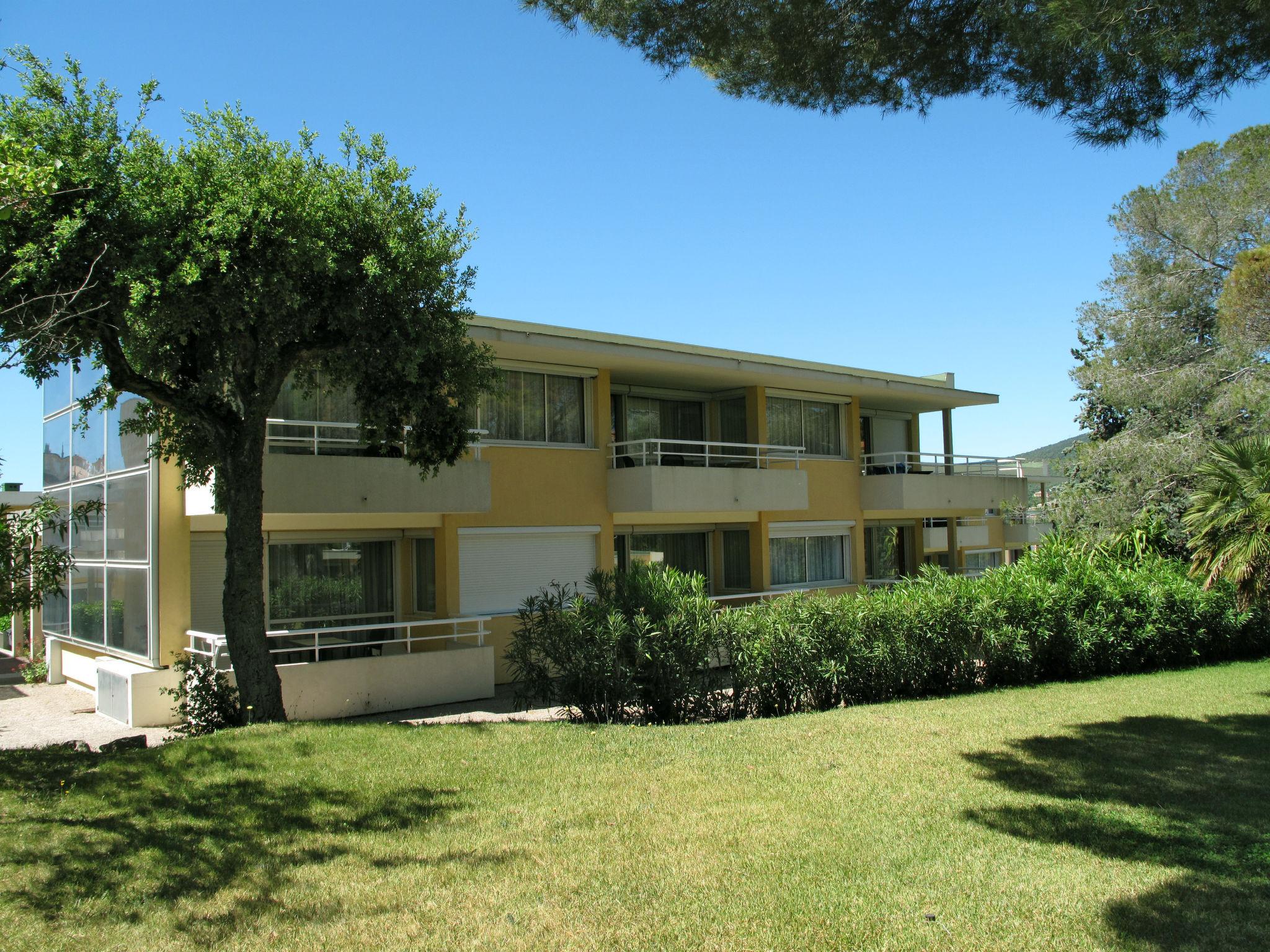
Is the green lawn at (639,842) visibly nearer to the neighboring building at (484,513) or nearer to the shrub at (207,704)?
the shrub at (207,704)

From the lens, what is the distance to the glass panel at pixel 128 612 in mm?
14758

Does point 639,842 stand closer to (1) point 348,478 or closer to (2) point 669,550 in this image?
(1) point 348,478

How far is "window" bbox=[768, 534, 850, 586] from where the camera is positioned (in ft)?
73.2

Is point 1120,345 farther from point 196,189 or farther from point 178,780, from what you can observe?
point 178,780

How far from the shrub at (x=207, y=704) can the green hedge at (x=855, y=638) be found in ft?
11.4

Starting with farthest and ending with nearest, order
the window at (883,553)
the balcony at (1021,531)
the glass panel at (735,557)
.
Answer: the balcony at (1021,531) < the window at (883,553) < the glass panel at (735,557)

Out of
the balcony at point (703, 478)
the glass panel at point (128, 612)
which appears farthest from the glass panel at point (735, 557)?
the glass panel at point (128, 612)

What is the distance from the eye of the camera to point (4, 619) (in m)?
10.7

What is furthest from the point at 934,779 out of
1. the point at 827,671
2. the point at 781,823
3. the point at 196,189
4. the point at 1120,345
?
the point at 1120,345

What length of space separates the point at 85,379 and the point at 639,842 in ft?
47.2

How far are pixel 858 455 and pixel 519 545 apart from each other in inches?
401

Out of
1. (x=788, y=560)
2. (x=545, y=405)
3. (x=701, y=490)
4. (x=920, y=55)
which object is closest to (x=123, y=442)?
(x=545, y=405)

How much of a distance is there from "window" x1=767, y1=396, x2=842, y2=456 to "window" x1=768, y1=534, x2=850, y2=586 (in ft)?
7.06

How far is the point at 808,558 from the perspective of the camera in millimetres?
23094
